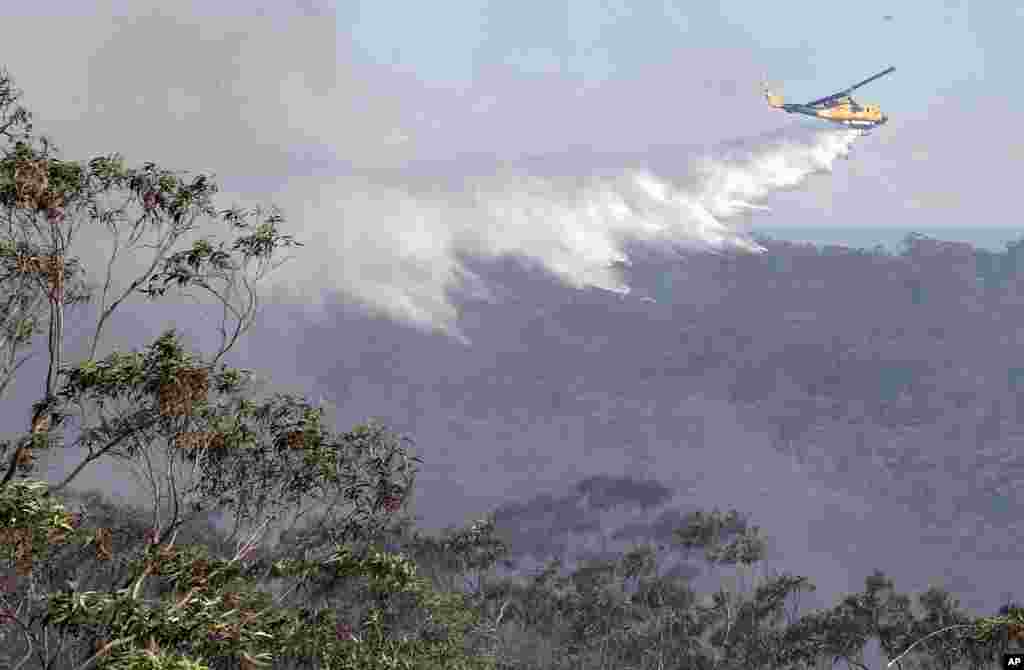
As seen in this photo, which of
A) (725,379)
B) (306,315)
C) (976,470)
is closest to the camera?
(976,470)

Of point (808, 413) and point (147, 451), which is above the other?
point (808, 413)

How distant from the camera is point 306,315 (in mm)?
159250

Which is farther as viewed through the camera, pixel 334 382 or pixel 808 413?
pixel 334 382

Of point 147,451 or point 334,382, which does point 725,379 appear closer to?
point 334,382

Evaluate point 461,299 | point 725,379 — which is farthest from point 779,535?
point 461,299

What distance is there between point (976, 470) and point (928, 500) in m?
12.3

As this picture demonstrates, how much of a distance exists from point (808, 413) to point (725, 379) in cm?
1564

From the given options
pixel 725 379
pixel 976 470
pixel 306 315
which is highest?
pixel 306 315

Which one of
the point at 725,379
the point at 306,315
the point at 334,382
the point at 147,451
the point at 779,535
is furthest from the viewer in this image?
the point at 306,315

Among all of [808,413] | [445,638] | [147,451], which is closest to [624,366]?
[808,413]

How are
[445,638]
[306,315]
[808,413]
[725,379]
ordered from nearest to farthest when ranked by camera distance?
[445,638] < [808,413] < [725,379] < [306,315]

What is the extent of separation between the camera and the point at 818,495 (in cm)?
9681

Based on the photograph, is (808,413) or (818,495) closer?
(818,495)

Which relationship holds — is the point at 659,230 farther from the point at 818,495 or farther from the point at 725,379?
the point at 818,495
